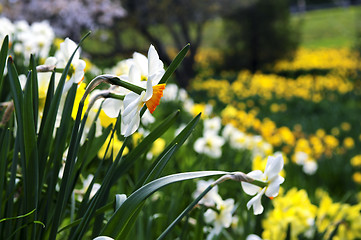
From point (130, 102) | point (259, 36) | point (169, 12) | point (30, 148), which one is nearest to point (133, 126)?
point (130, 102)

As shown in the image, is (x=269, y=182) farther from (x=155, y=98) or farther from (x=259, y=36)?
(x=259, y=36)

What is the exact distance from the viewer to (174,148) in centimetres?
57

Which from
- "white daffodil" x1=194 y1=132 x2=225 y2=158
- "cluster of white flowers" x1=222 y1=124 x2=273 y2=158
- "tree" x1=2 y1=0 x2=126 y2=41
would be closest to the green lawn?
"tree" x1=2 y1=0 x2=126 y2=41

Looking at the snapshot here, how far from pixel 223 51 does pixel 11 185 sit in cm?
1225

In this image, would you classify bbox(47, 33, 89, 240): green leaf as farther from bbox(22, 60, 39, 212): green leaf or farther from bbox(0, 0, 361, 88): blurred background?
bbox(0, 0, 361, 88): blurred background

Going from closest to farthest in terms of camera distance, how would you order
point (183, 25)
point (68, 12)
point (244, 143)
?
point (244, 143), point (68, 12), point (183, 25)

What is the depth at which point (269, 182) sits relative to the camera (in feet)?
1.98

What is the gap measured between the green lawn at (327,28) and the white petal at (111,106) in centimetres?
1744

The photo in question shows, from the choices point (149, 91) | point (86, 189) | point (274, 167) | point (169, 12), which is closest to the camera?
point (149, 91)

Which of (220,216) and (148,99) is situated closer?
(148,99)

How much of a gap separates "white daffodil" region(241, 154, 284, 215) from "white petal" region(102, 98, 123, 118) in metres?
0.22

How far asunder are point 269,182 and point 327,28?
26636mm

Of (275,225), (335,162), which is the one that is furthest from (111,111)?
(335,162)

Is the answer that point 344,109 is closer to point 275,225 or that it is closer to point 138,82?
point 275,225
